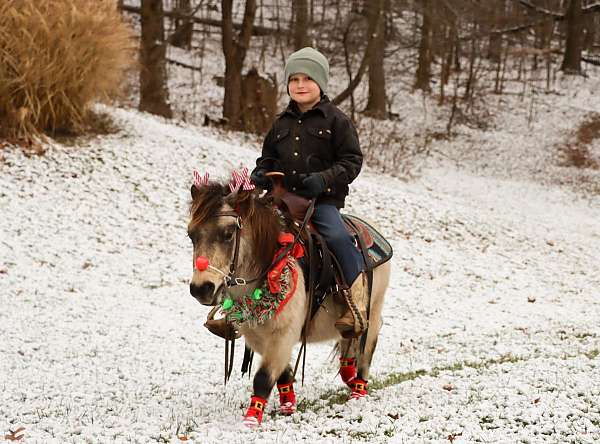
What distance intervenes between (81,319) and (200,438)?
15.7ft

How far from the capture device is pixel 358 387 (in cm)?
561

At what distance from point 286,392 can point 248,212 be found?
5.26ft

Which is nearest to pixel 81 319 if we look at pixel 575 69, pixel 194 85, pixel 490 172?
pixel 490 172

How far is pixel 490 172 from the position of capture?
23.9 metres

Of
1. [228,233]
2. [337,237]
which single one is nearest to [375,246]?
[337,237]

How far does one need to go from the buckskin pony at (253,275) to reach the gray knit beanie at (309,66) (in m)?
1.08

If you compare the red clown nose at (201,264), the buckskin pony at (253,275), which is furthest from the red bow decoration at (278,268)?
the red clown nose at (201,264)

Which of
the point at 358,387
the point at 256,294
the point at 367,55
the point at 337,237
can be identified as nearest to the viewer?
the point at 256,294

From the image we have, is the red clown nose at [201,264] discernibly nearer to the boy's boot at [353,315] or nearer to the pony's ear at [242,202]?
the pony's ear at [242,202]

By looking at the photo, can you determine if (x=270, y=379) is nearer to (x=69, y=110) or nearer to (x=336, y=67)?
(x=69, y=110)

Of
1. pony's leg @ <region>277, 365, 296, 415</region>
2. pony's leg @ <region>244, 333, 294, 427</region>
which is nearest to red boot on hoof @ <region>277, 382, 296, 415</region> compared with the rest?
pony's leg @ <region>277, 365, 296, 415</region>

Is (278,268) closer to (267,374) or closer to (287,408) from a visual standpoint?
(267,374)

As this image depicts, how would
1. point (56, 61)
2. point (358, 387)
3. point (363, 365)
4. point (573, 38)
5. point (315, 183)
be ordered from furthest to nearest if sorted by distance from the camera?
1. point (573, 38)
2. point (56, 61)
3. point (363, 365)
4. point (358, 387)
5. point (315, 183)

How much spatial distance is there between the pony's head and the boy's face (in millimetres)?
955
